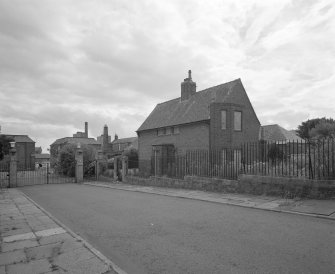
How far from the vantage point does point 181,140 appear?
28.0 metres

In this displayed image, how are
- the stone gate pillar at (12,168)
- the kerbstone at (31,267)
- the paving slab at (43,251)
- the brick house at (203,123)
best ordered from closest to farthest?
the kerbstone at (31,267) → the paving slab at (43,251) → the stone gate pillar at (12,168) → the brick house at (203,123)

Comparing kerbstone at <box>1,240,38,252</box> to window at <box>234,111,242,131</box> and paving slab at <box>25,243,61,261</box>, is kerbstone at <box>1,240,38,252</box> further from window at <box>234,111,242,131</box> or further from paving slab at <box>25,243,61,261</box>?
window at <box>234,111,242,131</box>

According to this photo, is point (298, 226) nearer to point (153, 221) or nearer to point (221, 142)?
point (153, 221)

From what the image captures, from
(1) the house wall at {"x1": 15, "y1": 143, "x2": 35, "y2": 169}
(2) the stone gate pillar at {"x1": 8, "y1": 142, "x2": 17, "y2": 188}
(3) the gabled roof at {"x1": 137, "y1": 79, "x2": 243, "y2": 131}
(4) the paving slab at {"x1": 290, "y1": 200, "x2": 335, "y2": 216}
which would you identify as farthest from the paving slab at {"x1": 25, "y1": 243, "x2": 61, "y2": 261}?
(1) the house wall at {"x1": 15, "y1": 143, "x2": 35, "y2": 169}

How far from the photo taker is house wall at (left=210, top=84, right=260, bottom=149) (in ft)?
81.5

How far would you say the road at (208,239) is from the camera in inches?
197

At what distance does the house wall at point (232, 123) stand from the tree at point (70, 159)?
1309 cm

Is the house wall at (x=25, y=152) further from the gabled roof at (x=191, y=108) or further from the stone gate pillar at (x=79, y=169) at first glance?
the stone gate pillar at (x=79, y=169)

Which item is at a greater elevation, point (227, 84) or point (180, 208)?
point (227, 84)

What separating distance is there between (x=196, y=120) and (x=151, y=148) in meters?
7.88

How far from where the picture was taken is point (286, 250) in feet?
18.3

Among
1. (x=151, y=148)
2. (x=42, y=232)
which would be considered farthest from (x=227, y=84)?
(x=42, y=232)

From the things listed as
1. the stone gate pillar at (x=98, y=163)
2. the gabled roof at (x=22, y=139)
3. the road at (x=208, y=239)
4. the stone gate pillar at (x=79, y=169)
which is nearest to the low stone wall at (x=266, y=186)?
the road at (x=208, y=239)

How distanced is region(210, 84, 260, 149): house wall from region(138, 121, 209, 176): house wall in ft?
2.40
